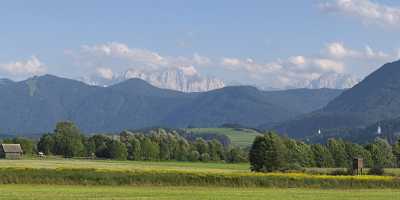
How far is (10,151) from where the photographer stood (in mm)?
171625

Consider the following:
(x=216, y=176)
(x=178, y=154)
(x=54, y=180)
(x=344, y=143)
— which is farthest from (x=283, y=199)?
(x=178, y=154)

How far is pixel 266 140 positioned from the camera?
112000 mm

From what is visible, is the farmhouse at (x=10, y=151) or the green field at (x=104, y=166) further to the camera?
the farmhouse at (x=10, y=151)

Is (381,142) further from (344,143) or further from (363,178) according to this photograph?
(363,178)

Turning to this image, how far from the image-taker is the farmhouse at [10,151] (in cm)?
16950

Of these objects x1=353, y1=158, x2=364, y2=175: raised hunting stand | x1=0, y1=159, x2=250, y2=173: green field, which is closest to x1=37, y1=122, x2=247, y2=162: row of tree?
x1=0, y1=159, x2=250, y2=173: green field

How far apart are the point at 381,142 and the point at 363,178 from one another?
101 meters

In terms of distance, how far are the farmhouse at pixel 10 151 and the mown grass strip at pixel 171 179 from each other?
98309mm

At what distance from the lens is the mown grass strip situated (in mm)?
71562

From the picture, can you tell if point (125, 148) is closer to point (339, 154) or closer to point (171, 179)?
point (339, 154)

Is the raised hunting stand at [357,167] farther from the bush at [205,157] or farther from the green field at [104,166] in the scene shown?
the bush at [205,157]

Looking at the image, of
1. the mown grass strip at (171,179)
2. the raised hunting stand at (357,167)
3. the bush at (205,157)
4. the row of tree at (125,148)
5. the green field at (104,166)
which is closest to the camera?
the mown grass strip at (171,179)

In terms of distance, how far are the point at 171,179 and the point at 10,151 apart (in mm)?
107054

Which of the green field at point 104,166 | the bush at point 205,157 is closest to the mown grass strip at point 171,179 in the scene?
the green field at point 104,166
